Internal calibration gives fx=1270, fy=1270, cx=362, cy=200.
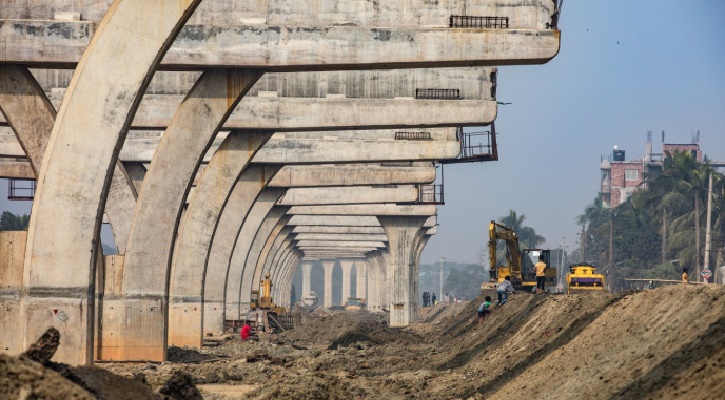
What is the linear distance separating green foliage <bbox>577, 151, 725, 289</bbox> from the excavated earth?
61112 millimetres

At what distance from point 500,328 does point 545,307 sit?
3881mm

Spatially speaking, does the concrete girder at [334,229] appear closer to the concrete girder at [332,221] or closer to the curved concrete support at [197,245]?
the concrete girder at [332,221]

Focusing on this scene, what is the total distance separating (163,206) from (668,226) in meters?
81.4

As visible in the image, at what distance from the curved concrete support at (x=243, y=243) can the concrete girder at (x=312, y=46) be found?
23.2m

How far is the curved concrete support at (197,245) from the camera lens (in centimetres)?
3606

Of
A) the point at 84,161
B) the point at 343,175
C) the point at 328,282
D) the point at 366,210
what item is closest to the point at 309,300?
the point at 328,282

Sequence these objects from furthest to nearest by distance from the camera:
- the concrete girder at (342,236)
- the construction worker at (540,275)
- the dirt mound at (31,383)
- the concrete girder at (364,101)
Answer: the concrete girder at (342,236) < the construction worker at (540,275) < the concrete girder at (364,101) < the dirt mound at (31,383)

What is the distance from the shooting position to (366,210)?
63.6m

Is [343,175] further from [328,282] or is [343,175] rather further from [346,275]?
[328,282]

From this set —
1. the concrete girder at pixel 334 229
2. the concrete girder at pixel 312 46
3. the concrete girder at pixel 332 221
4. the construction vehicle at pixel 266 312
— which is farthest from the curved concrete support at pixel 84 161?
the concrete girder at pixel 334 229

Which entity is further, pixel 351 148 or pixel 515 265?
pixel 515 265

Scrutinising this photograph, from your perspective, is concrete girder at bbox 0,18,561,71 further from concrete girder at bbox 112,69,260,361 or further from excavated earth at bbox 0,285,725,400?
excavated earth at bbox 0,285,725,400

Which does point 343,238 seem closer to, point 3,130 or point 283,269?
point 283,269

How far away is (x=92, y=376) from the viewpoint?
45.0 ft
